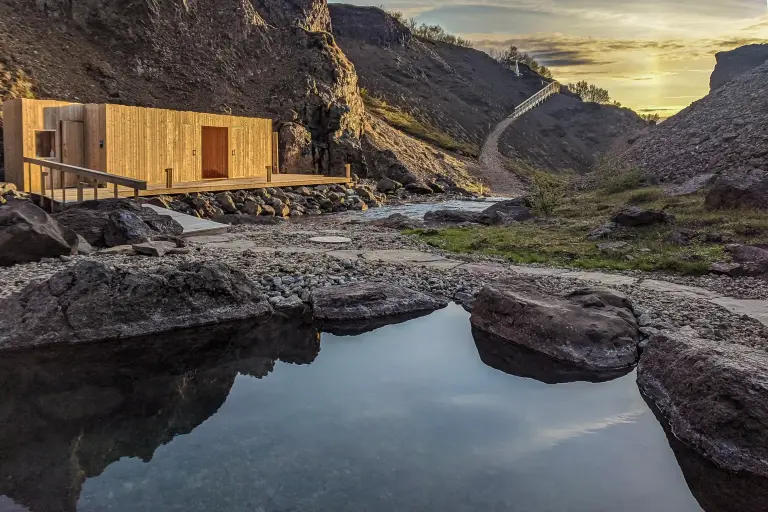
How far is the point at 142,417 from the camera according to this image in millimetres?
5742

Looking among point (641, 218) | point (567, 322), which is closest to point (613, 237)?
point (641, 218)

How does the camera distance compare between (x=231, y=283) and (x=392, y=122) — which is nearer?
(x=231, y=283)

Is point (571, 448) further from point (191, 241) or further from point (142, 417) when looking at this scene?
point (191, 241)

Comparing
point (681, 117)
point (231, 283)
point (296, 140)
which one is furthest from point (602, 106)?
point (231, 283)

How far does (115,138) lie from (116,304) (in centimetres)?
1448

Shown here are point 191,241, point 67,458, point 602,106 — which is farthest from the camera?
point 602,106

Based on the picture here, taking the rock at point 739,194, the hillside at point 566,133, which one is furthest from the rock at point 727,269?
the hillside at point 566,133

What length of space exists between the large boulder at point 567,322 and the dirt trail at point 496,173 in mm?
33049

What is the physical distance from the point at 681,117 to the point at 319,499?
34.7 metres

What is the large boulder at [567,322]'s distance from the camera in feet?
23.3

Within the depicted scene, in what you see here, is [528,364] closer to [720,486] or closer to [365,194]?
[720,486]

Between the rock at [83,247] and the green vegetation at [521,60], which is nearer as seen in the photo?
the rock at [83,247]

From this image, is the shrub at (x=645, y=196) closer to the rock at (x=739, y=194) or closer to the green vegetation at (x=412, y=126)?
the rock at (x=739, y=194)

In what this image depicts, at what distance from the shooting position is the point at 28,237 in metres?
10.1
